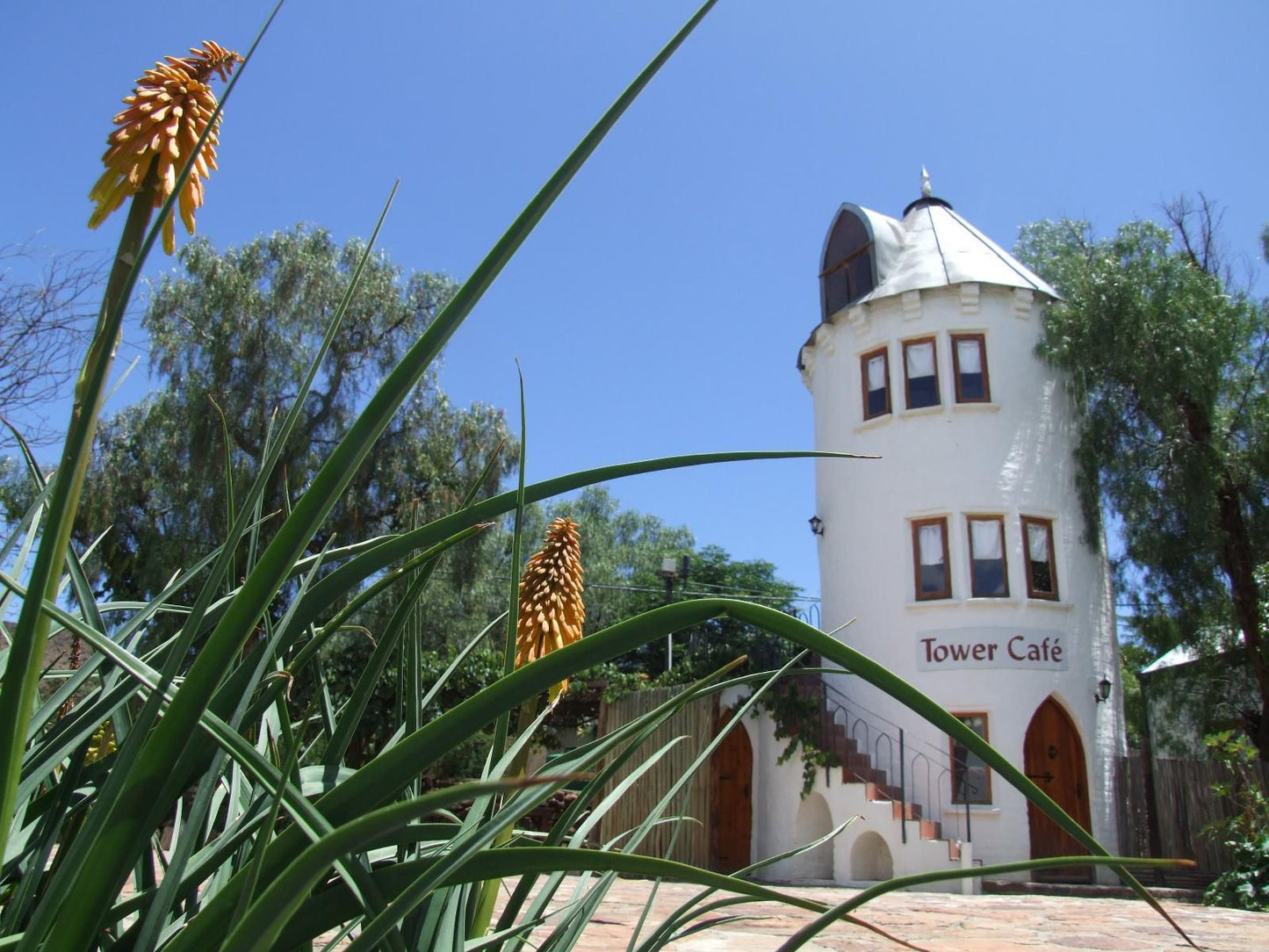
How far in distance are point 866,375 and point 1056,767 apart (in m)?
6.32

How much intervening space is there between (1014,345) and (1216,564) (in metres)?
4.17

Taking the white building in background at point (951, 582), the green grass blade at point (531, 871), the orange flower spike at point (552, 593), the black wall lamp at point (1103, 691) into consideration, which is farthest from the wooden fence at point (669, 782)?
the green grass blade at point (531, 871)

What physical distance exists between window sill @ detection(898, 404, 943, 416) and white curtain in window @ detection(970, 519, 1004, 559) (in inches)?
66.4

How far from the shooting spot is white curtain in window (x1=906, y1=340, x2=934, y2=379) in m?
15.6

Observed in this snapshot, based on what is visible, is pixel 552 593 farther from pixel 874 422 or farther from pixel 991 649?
pixel 874 422

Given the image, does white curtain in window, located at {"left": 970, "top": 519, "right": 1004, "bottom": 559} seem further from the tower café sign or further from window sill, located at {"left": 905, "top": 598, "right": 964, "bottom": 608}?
the tower café sign

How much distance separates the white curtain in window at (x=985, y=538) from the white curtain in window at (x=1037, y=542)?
18.9 inches

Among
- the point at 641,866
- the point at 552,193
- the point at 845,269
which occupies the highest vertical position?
the point at 845,269

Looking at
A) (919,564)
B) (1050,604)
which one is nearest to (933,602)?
(919,564)

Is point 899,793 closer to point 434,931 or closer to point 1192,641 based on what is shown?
point 1192,641

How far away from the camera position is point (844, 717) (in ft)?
48.5

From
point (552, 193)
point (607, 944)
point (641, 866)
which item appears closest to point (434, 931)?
point (641, 866)

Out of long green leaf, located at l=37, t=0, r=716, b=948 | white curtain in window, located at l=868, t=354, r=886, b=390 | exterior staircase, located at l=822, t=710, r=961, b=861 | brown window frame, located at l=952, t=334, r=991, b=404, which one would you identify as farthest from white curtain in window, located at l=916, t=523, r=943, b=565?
long green leaf, located at l=37, t=0, r=716, b=948

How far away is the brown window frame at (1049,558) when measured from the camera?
47.6 feet
